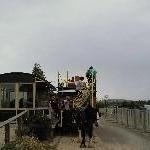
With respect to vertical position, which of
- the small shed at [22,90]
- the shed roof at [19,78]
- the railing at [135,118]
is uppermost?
the shed roof at [19,78]

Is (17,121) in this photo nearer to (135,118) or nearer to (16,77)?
(16,77)

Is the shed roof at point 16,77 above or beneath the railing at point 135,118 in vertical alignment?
above

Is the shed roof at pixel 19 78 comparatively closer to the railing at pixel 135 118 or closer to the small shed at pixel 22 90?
the small shed at pixel 22 90

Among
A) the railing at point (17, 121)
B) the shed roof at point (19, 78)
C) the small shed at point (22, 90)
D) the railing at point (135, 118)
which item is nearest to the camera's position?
the railing at point (17, 121)

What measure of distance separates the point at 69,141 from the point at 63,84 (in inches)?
159

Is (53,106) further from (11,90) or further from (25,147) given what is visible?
(25,147)

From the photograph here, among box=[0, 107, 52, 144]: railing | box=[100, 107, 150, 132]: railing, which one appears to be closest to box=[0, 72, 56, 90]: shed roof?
box=[0, 107, 52, 144]: railing

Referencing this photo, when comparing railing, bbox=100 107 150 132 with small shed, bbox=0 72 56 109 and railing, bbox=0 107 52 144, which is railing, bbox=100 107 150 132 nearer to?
small shed, bbox=0 72 56 109

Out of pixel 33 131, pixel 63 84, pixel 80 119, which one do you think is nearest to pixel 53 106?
pixel 63 84

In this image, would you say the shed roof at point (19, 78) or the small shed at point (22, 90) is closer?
the small shed at point (22, 90)

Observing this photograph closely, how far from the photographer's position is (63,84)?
23391 millimetres

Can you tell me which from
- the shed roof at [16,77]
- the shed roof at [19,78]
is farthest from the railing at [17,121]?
the shed roof at [16,77]

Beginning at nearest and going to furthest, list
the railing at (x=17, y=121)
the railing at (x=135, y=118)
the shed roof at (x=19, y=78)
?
the railing at (x=17, y=121)
the shed roof at (x=19, y=78)
the railing at (x=135, y=118)

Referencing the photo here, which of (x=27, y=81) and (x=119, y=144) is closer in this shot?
(x=119, y=144)
